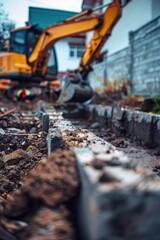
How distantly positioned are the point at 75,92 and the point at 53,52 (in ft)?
16.4

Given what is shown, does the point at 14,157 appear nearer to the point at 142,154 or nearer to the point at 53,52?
the point at 142,154

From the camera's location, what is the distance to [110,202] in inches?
40.2

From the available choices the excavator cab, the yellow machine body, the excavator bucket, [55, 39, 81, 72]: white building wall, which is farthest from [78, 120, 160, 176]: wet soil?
[55, 39, 81, 72]: white building wall

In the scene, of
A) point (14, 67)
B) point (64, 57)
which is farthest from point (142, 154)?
point (64, 57)

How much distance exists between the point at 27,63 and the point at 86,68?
9.81 feet

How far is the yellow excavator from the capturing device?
7.98m

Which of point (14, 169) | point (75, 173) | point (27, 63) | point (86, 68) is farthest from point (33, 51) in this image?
point (75, 173)

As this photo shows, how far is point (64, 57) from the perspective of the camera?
24234 millimetres

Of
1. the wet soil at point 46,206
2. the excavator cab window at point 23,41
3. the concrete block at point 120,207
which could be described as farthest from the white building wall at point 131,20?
the concrete block at point 120,207

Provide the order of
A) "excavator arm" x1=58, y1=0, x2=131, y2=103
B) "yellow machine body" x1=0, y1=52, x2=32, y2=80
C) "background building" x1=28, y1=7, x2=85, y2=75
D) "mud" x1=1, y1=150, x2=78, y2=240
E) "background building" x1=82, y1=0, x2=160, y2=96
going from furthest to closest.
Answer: "background building" x1=28, y1=7, x2=85, y2=75, "yellow machine body" x1=0, y1=52, x2=32, y2=80, "background building" x1=82, y1=0, x2=160, y2=96, "excavator arm" x1=58, y1=0, x2=131, y2=103, "mud" x1=1, y1=150, x2=78, y2=240

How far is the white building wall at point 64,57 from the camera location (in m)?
24.0

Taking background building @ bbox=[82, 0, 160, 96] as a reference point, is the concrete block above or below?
below

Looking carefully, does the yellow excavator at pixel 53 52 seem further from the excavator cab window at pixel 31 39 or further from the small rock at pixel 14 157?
the small rock at pixel 14 157

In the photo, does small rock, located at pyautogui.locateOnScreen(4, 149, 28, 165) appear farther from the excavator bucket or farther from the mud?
the excavator bucket
